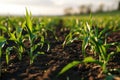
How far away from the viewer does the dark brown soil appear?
8.98ft

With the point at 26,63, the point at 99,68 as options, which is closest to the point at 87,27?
the point at 99,68

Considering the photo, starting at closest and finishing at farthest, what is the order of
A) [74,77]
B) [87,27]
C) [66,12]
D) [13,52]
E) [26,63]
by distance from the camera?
[74,77], [26,63], [87,27], [13,52], [66,12]

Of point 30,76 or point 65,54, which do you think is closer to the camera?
point 30,76

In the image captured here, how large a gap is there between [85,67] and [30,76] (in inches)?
25.6

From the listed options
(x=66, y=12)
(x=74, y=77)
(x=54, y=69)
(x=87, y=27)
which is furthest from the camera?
(x=66, y=12)

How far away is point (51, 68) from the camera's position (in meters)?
2.95

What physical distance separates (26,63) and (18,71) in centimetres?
23

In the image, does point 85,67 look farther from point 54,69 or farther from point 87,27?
point 87,27

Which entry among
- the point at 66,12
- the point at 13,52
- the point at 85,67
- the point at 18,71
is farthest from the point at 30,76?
the point at 66,12

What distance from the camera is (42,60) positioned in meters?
3.26

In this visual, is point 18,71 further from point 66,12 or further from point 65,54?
point 66,12

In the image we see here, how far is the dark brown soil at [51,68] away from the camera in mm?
2738

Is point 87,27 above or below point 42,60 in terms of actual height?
above

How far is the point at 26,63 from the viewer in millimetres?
3168
